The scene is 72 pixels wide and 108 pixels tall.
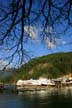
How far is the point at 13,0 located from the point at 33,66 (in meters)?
1.08

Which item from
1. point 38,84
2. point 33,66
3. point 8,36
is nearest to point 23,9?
point 8,36

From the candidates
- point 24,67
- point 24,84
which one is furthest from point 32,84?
point 24,67

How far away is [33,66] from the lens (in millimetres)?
5578

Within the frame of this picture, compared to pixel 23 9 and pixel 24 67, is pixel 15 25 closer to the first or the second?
pixel 23 9

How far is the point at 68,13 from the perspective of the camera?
220 inches

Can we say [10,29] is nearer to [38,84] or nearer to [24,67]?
[24,67]

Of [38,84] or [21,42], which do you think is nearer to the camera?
[21,42]

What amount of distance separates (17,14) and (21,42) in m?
0.46

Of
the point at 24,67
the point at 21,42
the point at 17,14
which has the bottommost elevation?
the point at 24,67

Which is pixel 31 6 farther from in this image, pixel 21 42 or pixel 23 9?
pixel 21 42

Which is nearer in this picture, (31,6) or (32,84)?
(31,6)

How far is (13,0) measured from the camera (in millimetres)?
5406

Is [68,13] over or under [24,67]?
over

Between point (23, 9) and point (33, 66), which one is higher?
point (23, 9)
